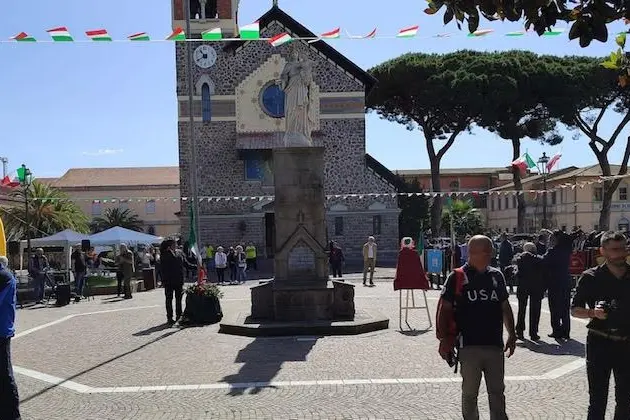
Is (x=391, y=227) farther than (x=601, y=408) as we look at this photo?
Yes

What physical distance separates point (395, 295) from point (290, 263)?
7.02 meters

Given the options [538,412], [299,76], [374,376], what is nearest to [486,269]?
[538,412]

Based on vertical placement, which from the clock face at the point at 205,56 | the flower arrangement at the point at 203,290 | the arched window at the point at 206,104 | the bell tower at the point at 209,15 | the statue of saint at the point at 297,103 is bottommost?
the flower arrangement at the point at 203,290

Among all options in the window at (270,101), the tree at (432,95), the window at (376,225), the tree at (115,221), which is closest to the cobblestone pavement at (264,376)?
the window at (376,225)

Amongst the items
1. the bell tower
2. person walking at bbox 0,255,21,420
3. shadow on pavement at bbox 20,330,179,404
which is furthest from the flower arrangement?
the bell tower

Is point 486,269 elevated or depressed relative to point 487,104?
depressed

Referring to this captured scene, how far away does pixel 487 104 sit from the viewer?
4062cm

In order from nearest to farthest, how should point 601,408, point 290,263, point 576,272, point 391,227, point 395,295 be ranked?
point 601,408 < point 290,263 < point 576,272 < point 395,295 < point 391,227

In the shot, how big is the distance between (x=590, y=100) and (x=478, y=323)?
4062 centimetres

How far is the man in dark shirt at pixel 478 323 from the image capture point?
5.08 metres

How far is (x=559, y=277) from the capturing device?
10.8m

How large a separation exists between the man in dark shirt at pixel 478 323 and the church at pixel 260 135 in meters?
33.1

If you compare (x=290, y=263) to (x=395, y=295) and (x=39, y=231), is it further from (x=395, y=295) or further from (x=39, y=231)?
(x=39, y=231)

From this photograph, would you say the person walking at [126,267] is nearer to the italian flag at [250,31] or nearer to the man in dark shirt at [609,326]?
the italian flag at [250,31]
